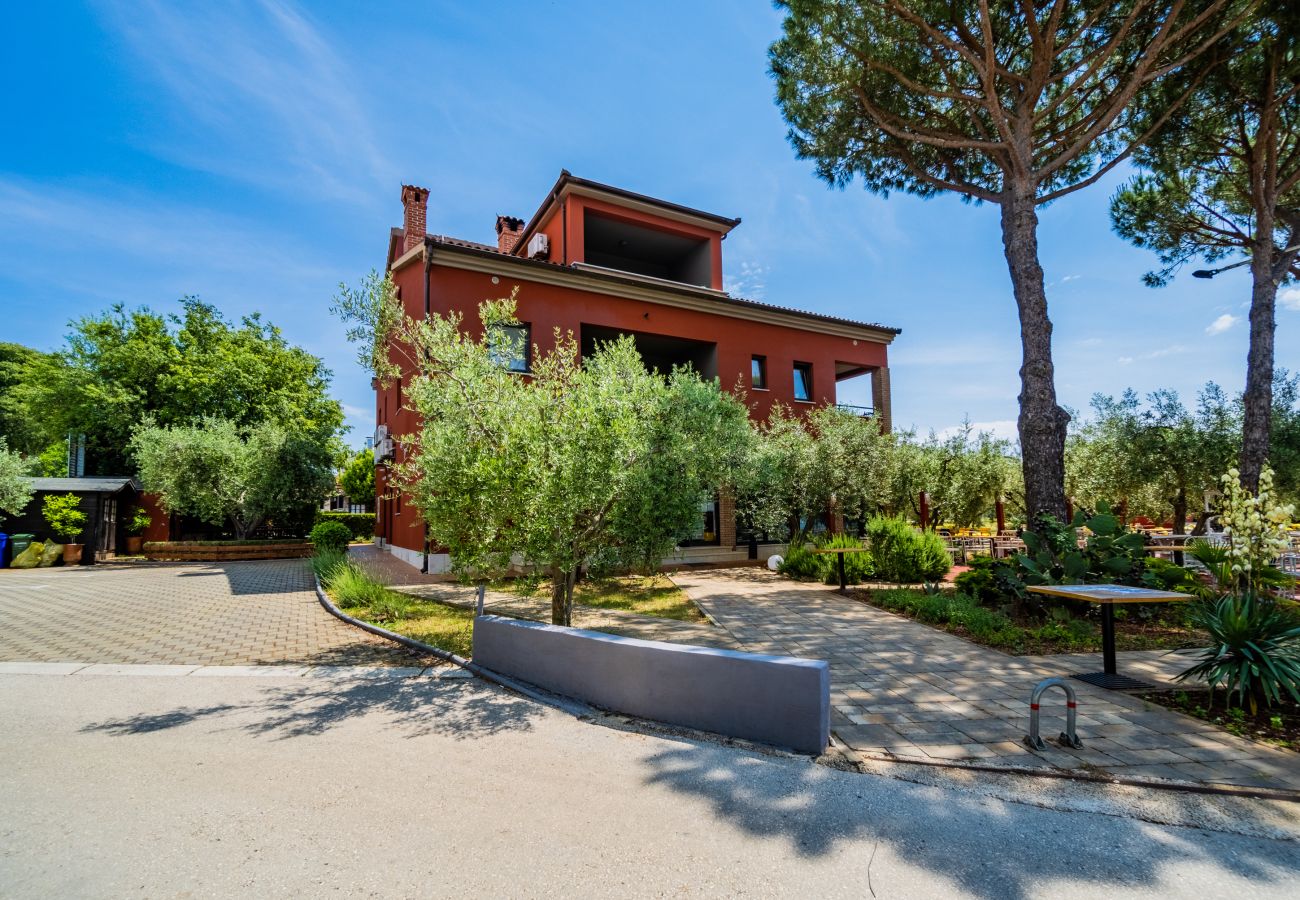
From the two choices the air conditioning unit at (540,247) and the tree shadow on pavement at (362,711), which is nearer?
the tree shadow on pavement at (362,711)

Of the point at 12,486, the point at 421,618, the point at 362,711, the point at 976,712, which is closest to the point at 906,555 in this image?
the point at 976,712

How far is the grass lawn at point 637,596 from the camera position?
9.81 metres

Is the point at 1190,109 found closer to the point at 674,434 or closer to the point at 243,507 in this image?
the point at 674,434

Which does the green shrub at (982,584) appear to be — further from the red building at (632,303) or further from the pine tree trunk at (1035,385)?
the red building at (632,303)

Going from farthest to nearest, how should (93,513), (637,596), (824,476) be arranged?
(93,513), (824,476), (637,596)

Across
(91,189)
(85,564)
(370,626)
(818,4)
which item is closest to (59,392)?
(85,564)

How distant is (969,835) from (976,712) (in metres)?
2.26

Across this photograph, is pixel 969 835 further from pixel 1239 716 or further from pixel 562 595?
pixel 562 595

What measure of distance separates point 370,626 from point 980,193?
14274mm

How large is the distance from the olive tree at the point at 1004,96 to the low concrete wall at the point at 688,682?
25.2 feet

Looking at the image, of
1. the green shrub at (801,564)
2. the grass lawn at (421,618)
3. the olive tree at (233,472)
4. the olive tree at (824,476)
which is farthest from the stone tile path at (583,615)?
the olive tree at (233,472)

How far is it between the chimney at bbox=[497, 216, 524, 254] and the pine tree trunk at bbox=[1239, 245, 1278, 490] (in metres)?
21.9

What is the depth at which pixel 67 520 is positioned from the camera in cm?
1945

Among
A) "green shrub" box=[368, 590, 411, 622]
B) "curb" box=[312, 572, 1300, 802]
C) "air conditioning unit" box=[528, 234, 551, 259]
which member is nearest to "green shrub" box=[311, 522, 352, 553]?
"green shrub" box=[368, 590, 411, 622]
